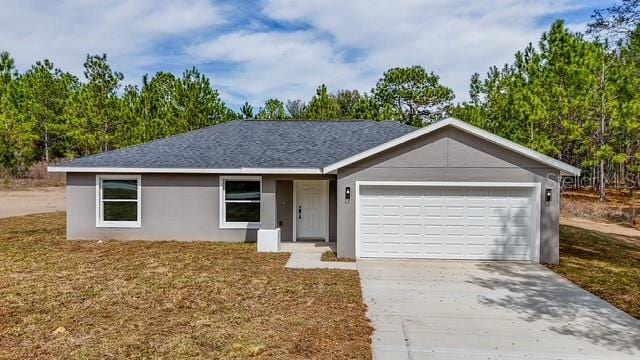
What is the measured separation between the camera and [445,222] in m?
10.8

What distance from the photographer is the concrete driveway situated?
5434 mm

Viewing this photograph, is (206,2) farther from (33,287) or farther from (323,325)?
(323,325)

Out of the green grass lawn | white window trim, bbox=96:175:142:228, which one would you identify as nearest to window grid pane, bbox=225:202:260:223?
white window trim, bbox=96:175:142:228

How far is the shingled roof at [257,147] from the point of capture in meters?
12.9

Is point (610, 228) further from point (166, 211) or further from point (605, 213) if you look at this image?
point (166, 211)

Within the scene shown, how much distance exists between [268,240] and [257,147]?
4.10m

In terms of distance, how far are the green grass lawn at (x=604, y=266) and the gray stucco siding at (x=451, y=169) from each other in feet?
2.90

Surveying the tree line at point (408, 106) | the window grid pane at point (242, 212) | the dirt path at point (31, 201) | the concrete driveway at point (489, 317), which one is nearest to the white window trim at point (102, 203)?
the window grid pane at point (242, 212)

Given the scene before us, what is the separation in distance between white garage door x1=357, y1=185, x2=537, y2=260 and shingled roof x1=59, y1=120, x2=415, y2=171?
2.59 meters

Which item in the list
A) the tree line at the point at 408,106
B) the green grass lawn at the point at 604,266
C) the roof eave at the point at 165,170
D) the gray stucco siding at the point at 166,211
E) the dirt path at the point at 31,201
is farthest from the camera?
the tree line at the point at 408,106

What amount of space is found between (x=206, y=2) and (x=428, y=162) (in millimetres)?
9290

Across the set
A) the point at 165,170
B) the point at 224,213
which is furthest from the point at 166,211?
the point at 224,213

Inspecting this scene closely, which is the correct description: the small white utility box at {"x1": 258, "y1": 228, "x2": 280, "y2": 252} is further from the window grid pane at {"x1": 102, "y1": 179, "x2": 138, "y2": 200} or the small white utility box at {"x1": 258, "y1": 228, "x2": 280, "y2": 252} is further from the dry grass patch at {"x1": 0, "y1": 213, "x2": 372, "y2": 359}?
the window grid pane at {"x1": 102, "y1": 179, "x2": 138, "y2": 200}

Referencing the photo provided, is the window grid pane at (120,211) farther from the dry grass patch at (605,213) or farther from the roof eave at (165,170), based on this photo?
the dry grass patch at (605,213)
